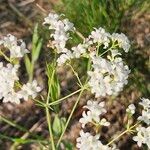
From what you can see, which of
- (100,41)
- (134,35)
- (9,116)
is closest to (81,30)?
(134,35)

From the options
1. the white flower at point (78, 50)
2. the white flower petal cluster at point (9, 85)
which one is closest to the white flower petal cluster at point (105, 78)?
the white flower at point (78, 50)

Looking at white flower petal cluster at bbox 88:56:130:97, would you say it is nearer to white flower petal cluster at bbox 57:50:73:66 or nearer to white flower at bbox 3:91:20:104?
white flower petal cluster at bbox 57:50:73:66

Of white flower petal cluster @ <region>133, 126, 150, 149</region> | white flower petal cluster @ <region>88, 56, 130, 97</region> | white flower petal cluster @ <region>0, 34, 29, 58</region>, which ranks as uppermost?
white flower petal cluster @ <region>0, 34, 29, 58</region>

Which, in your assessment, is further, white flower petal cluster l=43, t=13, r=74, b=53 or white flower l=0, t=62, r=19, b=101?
white flower petal cluster l=43, t=13, r=74, b=53

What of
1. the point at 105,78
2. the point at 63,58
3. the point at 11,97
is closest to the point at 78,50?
the point at 63,58

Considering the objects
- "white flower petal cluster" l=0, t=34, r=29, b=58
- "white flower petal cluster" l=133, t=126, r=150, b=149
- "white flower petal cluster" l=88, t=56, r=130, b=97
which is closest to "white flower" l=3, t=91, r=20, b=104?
"white flower petal cluster" l=0, t=34, r=29, b=58

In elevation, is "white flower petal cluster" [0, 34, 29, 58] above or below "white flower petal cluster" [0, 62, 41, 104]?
above

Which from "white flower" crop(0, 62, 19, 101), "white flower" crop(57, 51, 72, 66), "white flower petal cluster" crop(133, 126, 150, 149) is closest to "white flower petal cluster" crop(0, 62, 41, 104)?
"white flower" crop(0, 62, 19, 101)

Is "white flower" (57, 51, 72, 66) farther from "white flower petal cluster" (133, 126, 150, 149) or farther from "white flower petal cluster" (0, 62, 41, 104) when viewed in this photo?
"white flower petal cluster" (133, 126, 150, 149)

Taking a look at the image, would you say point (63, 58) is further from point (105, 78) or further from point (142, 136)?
point (142, 136)
